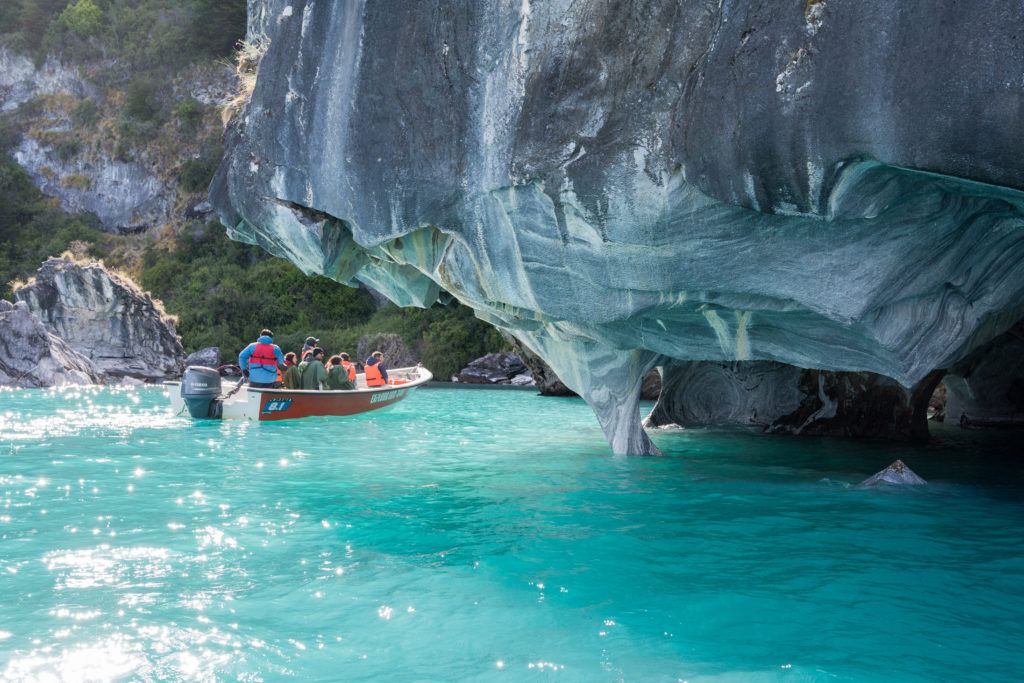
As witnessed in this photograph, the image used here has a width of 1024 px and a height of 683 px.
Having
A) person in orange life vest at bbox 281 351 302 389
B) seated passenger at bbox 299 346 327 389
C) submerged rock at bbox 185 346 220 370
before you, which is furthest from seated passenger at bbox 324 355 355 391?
submerged rock at bbox 185 346 220 370

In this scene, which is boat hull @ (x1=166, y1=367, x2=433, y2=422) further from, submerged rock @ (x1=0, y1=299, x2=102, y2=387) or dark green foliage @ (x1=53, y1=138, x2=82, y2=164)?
dark green foliage @ (x1=53, y1=138, x2=82, y2=164)

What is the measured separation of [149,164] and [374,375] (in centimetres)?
3575

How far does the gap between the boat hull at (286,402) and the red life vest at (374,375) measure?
2.59 ft

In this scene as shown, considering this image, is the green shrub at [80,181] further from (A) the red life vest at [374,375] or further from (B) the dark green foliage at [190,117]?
(A) the red life vest at [374,375]

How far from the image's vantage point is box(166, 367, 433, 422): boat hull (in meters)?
15.2

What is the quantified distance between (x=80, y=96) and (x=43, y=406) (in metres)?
39.5

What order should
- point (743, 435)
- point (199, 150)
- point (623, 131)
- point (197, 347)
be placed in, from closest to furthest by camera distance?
point (623, 131), point (743, 435), point (197, 347), point (199, 150)

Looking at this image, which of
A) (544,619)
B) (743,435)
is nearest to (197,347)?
(743,435)

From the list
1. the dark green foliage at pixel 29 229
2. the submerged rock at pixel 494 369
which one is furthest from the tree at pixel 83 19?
the submerged rock at pixel 494 369

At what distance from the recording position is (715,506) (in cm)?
738

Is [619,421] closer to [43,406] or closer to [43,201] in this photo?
[43,406]

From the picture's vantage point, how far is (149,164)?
47219mm

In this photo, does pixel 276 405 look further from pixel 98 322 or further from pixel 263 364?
pixel 98 322

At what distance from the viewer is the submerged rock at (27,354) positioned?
79.5ft
